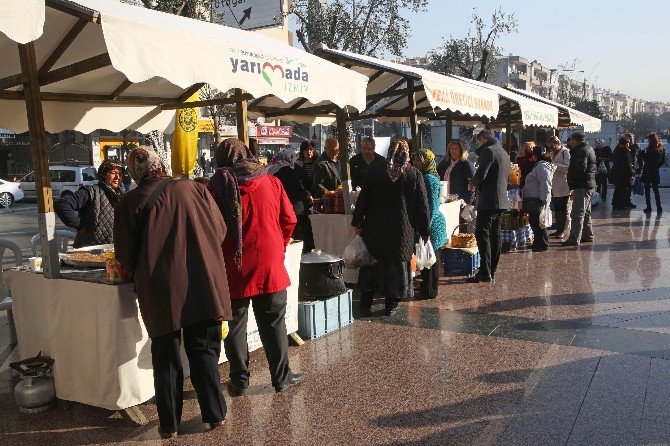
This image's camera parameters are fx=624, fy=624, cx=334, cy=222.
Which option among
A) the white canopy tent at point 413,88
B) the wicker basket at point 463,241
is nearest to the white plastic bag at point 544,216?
the white canopy tent at point 413,88

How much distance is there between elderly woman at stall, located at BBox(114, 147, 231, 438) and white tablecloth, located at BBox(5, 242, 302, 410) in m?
0.34

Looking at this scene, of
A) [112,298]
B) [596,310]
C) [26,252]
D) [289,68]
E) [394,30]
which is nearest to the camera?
[112,298]

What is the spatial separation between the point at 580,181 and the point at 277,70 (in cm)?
698

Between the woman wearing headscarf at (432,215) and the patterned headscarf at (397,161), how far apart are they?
825 millimetres

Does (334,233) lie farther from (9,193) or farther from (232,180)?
(9,193)

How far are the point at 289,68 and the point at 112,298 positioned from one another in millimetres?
2287

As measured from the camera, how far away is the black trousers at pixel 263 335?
426cm

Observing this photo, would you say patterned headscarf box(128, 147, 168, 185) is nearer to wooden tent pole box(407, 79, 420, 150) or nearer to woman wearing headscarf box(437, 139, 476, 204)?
wooden tent pole box(407, 79, 420, 150)

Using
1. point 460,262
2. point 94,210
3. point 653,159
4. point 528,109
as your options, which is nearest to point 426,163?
point 460,262

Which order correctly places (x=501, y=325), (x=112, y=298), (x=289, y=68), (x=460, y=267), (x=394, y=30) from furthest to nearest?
1. (x=394, y=30)
2. (x=460, y=267)
3. (x=501, y=325)
4. (x=289, y=68)
5. (x=112, y=298)

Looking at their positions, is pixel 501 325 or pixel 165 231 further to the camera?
pixel 501 325

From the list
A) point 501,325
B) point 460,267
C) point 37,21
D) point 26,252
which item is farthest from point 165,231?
point 26,252

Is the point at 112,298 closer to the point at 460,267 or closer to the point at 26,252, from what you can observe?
the point at 460,267

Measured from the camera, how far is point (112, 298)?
12.4 ft
